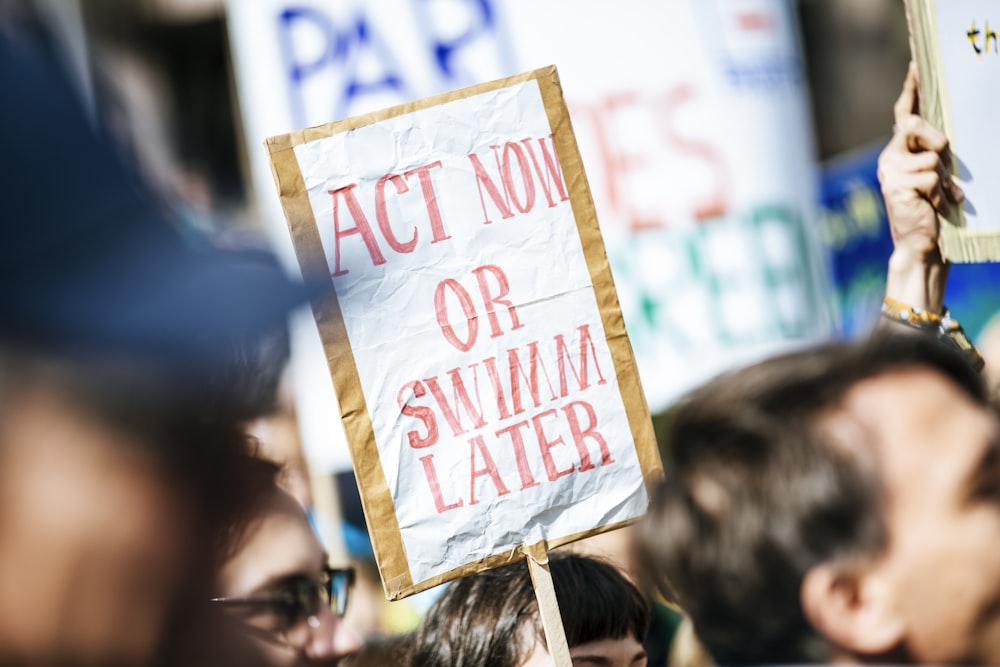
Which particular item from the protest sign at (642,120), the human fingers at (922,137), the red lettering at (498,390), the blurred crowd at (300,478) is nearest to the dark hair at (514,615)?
the blurred crowd at (300,478)

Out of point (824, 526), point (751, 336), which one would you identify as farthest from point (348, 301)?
point (751, 336)

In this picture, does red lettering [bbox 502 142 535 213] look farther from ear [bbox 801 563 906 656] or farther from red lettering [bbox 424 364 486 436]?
ear [bbox 801 563 906 656]

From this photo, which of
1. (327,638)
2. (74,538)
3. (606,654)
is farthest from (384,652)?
(74,538)

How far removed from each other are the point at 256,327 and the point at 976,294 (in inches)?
113

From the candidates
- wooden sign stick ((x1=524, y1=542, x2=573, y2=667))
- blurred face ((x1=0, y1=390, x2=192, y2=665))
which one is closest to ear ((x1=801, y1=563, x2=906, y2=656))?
wooden sign stick ((x1=524, y1=542, x2=573, y2=667))

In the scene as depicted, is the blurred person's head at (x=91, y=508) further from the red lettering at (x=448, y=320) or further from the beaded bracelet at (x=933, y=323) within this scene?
the beaded bracelet at (x=933, y=323)

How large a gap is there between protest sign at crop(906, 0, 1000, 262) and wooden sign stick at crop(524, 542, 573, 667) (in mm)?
1007

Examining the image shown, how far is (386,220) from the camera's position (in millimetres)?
1904

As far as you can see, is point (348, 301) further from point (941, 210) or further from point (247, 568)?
point (941, 210)

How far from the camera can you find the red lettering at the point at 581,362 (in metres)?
1.94

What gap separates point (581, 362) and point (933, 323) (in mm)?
716

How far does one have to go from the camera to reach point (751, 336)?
3379 millimetres

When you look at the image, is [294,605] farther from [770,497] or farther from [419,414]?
[770,497]

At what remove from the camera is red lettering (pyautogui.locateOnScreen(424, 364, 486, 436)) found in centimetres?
189
